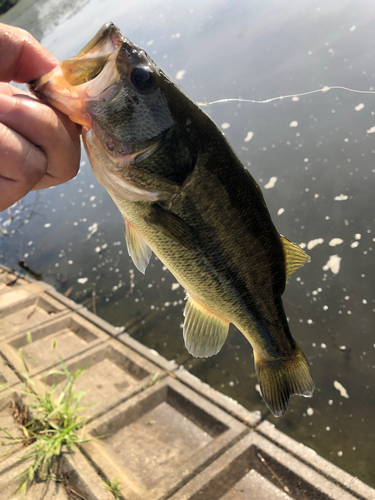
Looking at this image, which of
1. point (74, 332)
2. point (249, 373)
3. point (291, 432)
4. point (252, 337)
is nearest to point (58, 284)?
point (74, 332)

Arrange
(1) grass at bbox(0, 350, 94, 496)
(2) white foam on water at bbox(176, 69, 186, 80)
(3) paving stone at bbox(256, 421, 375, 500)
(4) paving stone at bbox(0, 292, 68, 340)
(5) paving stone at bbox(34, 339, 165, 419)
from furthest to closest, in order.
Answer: (2) white foam on water at bbox(176, 69, 186, 80), (4) paving stone at bbox(0, 292, 68, 340), (5) paving stone at bbox(34, 339, 165, 419), (1) grass at bbox(0, 350, 94, 496), (3) paving stone at bbox(256, 421, 375, 500)

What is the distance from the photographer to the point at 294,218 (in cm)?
588

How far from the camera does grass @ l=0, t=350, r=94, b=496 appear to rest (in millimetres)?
→ 2779

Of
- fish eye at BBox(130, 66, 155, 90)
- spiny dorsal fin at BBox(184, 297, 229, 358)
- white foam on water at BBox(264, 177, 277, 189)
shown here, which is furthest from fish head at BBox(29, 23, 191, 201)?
white foam on water at BBox(264, 177, 277, 189)

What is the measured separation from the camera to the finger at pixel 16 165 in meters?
1.16

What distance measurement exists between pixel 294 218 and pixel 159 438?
3838 mm

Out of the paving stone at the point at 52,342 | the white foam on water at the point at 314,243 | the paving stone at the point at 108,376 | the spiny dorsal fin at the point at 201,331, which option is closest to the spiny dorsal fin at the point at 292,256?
the spiny dorsal fin at the point at 201,331

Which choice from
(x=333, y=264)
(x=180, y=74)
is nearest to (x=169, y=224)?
(x=333, y=264)

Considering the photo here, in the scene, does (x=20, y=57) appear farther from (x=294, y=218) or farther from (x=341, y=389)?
(x=294, y=218)

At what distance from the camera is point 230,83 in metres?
9.08

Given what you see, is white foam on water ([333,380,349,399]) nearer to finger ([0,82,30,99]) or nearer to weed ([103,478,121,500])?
weed ([103,478,121,500])

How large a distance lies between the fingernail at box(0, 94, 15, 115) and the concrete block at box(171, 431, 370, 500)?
2.62m

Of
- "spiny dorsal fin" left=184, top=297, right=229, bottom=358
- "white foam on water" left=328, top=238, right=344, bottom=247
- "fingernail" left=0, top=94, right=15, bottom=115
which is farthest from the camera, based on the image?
"white foam on water" left=328, top=238, right=344, bottom=247

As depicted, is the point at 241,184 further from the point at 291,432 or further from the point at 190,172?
the point at 291,432
